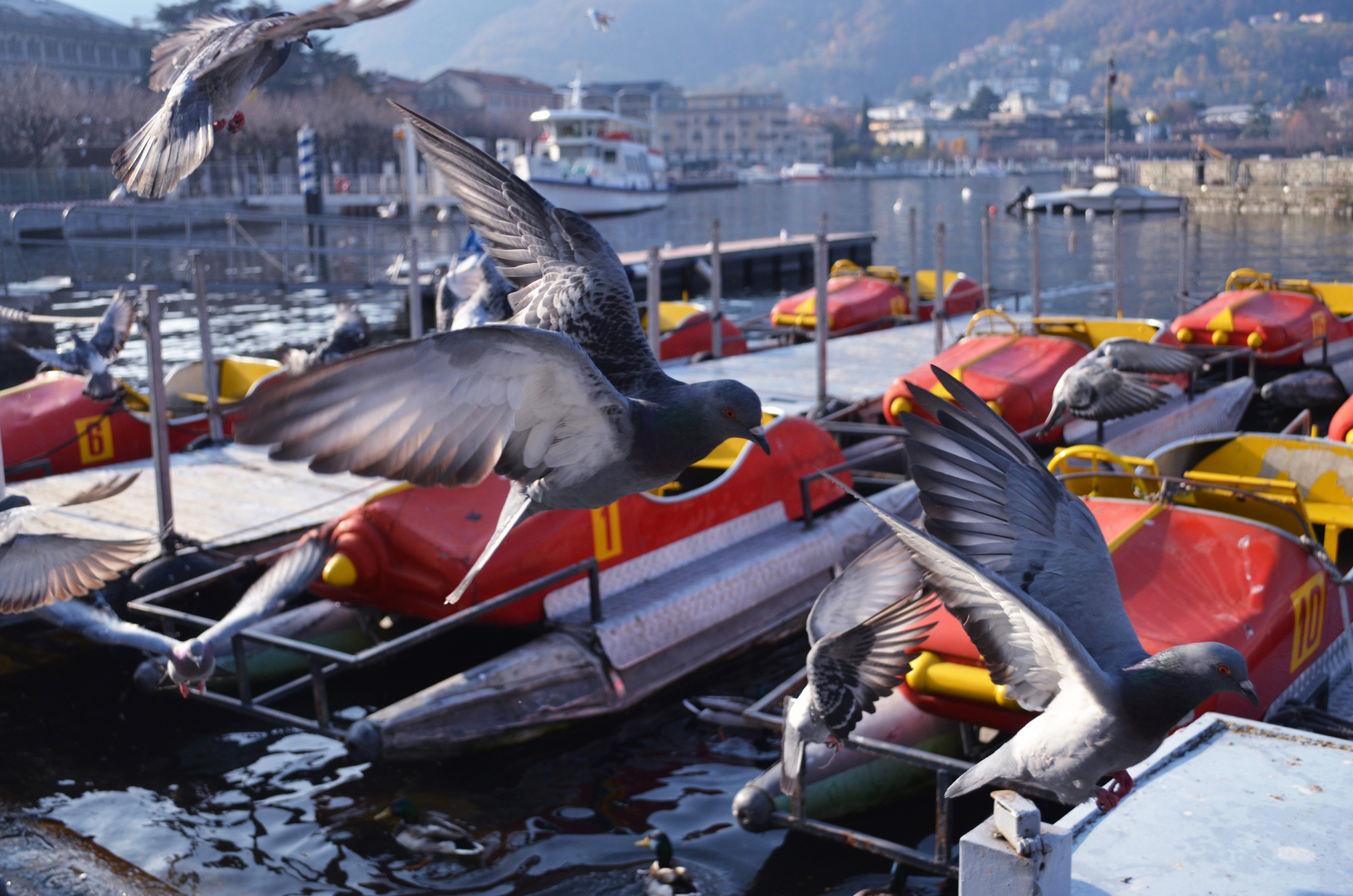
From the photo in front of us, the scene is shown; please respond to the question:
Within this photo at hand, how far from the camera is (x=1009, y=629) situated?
3.48 m

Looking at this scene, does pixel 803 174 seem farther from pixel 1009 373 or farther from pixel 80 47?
pixel 1009 373

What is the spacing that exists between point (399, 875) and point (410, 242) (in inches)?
430

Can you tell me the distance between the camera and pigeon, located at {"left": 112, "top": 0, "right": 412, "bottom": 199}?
11.6 feet

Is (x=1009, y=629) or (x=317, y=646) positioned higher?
(x=1009, y=629)

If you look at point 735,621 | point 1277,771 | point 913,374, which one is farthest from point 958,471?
point 913,374

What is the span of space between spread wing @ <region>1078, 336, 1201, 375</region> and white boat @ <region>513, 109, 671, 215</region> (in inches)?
2199

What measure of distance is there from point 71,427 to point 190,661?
6215mm

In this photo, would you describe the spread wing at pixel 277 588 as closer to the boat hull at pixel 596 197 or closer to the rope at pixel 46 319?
the rope at pixel 46 319

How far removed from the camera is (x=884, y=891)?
21.9 feet

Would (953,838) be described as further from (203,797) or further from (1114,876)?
(203,797)

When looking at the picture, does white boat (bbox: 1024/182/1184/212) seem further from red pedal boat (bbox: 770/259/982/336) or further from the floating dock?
red pedal boat (bbox: 770/259/982/336)

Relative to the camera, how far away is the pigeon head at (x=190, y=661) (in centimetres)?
736

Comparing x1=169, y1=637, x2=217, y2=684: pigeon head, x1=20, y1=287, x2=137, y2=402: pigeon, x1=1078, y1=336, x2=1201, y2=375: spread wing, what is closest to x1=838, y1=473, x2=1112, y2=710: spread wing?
x1=1078, y1=336, x2=1201, y2=375: spread wing

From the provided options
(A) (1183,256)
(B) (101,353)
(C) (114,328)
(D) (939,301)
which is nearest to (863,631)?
(B) (101,353)
